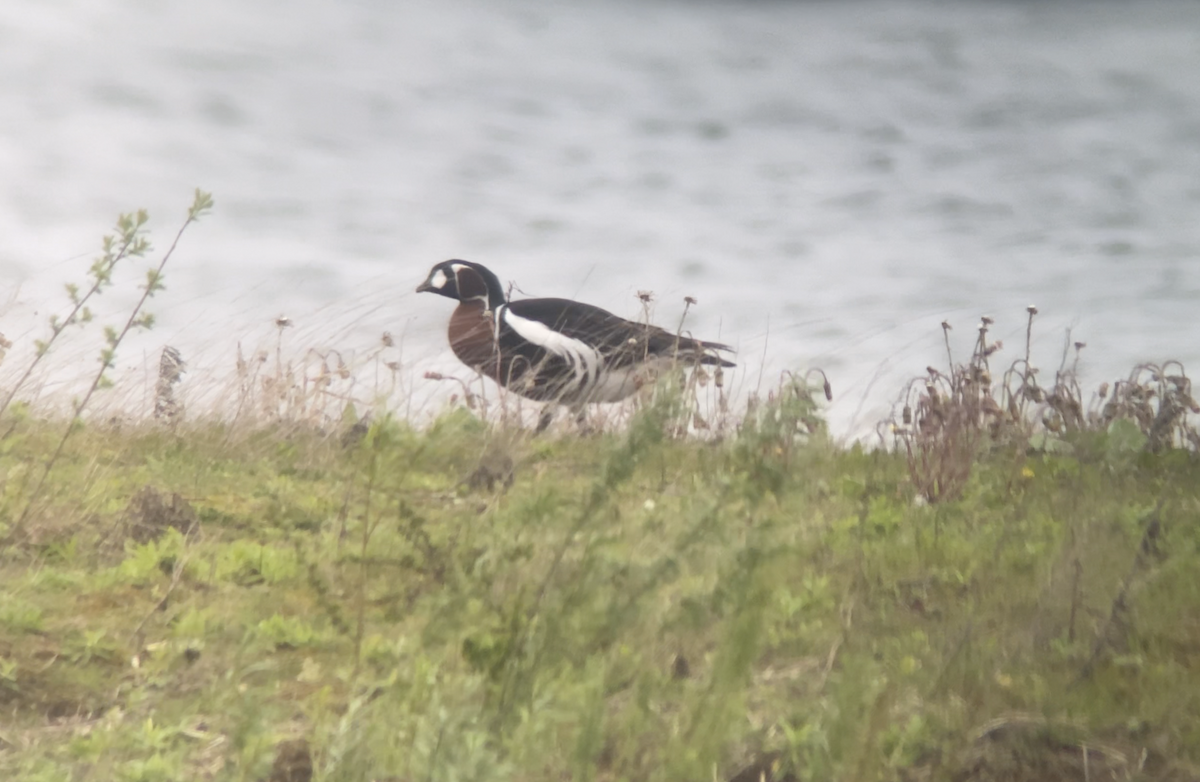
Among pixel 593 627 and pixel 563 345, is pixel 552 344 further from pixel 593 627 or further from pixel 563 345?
pixel 593 627

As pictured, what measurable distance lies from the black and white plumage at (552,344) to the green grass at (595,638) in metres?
1.84

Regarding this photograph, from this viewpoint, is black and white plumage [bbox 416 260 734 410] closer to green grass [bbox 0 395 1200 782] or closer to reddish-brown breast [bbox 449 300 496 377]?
reddish-brown breast [bbox 449 300 496 377]

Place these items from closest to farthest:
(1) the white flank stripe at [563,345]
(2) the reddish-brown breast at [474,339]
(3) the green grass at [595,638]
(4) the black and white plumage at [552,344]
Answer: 1. (3) the green grass at [595,638]
2. (4) the black and white plumage at [552,344]
3. (1) the white flank stripe at [563,345]
4. (2) the reddish-brown breast at [474,339]

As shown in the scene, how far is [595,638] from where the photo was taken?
1715mm

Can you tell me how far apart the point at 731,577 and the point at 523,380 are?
338 cm

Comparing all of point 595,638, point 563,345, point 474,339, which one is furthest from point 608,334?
point 595,638

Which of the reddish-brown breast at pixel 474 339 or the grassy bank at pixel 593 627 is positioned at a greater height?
the reddish-brown breast at pixel 474 339

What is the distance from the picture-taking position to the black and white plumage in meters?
4.98

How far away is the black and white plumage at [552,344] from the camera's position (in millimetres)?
4977

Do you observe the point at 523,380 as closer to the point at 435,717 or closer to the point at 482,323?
the point at 482,323

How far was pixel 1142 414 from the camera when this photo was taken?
4.50 m

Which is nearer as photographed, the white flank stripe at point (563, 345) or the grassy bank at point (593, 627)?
the grassy bank at point (593, 627)

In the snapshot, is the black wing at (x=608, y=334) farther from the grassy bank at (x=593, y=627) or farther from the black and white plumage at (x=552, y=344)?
the grassy bank at (x=593, y=627)

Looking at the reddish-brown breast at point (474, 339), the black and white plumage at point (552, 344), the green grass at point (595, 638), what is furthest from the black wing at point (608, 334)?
the green grass at point (595, 638)
